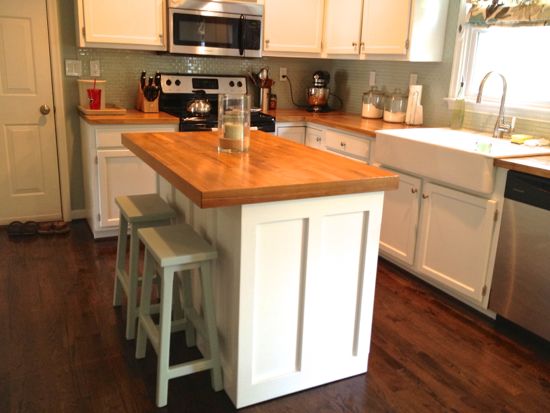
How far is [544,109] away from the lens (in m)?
3.01

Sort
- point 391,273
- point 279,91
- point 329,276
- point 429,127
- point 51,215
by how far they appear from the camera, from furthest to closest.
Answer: point 279,91 < point 51,215 < point 429,127 < point 391,273 < point 329,276

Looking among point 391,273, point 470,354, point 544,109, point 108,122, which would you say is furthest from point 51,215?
point 544,109

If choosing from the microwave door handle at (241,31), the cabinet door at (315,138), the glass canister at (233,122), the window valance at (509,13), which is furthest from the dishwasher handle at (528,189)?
the microwave door handle at (241,31)

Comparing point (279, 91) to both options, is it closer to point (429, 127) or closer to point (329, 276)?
point (429, 127)

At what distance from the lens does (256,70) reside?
4.61 meters

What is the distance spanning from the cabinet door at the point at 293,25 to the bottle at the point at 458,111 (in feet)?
4.45

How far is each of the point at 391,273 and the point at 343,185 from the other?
1671 millimetres

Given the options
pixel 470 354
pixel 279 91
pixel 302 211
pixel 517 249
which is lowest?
pixel 470 354

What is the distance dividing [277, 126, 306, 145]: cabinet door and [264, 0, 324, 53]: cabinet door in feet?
2.13

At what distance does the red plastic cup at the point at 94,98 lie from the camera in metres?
3.67

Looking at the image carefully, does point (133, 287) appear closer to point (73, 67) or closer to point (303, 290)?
point (303, 290)

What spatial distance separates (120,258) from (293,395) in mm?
1188

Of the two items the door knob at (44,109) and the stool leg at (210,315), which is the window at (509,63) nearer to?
the stool leg at (210,315)

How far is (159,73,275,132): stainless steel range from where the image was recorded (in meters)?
3.81
